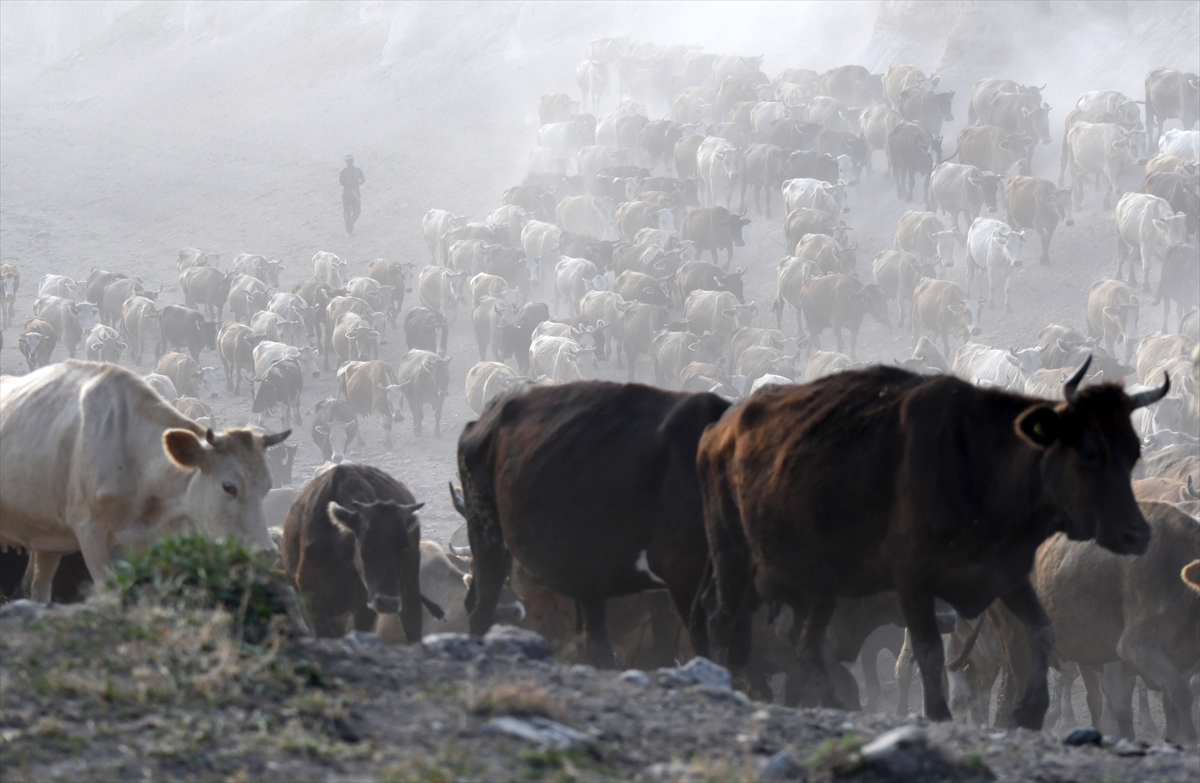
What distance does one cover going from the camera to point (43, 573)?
8492 millimetres

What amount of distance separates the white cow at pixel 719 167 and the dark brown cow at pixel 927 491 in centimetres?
3244

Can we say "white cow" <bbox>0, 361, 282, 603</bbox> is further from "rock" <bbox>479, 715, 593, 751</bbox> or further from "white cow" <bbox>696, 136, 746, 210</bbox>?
"white cow" <bbox>696, 136, 746, 210</bbox>

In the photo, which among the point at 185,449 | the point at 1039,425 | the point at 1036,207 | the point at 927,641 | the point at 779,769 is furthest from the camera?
the point at 1036,207

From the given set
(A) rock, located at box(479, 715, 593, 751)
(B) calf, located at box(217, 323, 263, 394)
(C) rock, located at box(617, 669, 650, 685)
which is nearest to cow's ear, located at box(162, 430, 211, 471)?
(C) rock, located at box(617, 669, 650, 685)

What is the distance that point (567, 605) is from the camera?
30.5 feet

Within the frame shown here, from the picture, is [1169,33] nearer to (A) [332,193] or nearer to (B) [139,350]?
(A) [332,193]

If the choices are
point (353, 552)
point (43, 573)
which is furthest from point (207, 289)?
point (43, 573)

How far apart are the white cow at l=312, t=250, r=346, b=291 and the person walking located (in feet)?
17.3

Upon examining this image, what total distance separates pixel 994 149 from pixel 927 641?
32.6 metres

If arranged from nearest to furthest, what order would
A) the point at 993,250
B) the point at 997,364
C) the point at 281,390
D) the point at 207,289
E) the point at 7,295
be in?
1. the point at 997,364
2. the point at 281,390
3. the point at 993,250
4. the point at 7,295
5. the point at 207,289

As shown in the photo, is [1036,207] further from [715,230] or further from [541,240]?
[541,240]

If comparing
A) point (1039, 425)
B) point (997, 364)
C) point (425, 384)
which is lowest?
point (1039, 425)

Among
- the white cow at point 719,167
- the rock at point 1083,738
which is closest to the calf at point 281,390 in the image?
the white cow at point 719,167

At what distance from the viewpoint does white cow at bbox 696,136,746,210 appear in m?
38.9
